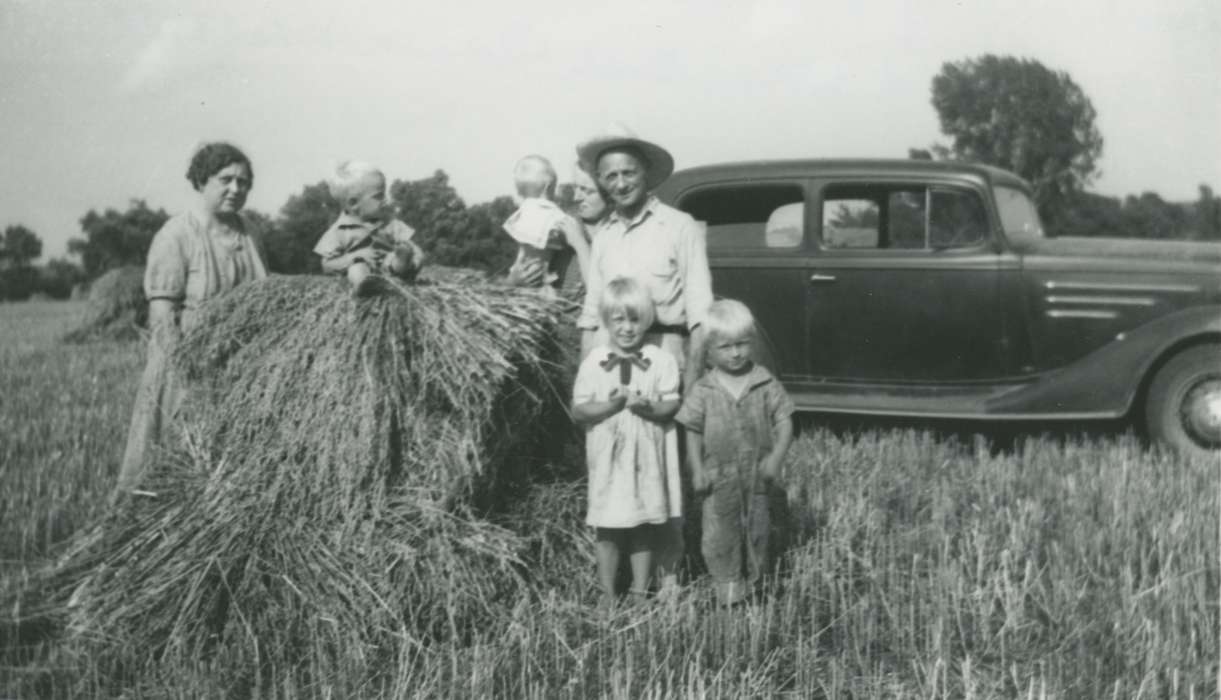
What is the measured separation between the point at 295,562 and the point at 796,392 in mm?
4919

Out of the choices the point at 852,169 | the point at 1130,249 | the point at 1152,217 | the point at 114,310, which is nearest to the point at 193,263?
the point at 852,169

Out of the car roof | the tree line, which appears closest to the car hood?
the car roof

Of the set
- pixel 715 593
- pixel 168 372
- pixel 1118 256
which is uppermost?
pixel 1118 256

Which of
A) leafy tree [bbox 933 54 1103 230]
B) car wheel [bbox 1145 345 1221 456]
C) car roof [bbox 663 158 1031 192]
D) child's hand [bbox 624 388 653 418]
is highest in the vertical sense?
leafy tree [bbox 933 54 1103 230]

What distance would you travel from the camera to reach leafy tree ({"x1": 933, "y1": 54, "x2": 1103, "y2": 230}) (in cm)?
4025

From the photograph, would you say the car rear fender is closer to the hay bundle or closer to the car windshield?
the car windshield

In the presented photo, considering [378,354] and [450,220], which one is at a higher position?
[450,220]

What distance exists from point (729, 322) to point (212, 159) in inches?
88.8

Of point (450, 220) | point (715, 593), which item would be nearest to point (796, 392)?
point (450, 220)

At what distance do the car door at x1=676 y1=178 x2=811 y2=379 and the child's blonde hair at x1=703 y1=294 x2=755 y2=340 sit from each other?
3967mm

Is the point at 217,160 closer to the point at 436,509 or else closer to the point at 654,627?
the point at 436,509

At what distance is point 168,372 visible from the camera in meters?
4.14

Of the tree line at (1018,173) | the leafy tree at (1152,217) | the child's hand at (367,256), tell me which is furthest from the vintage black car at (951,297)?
the leafy tree at (1152,217)

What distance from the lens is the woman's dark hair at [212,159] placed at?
443 centimetres
